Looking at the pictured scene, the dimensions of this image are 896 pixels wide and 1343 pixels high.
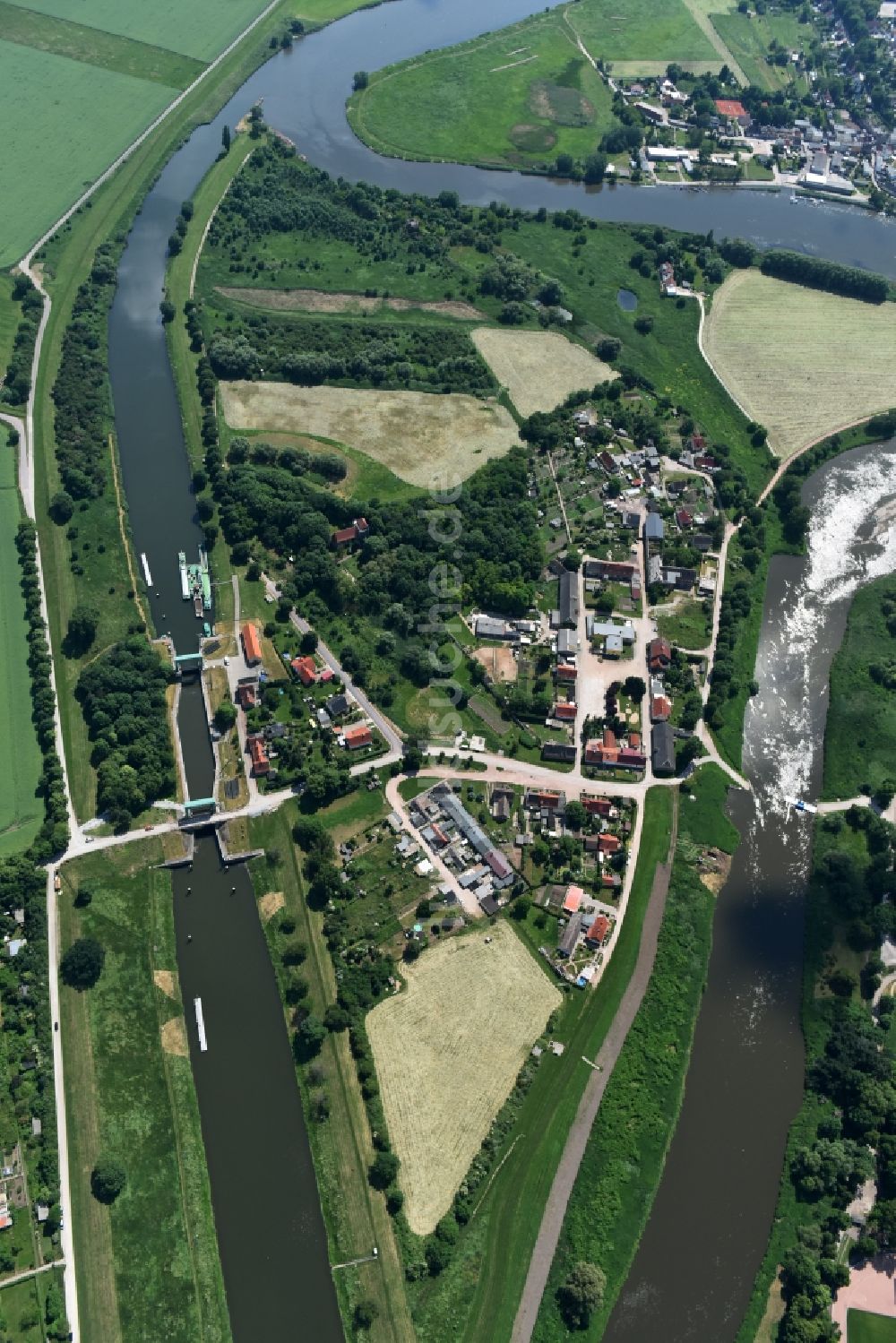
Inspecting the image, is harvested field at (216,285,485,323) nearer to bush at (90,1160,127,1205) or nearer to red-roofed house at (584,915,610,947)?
red-roofed house at (584,915,610,947)

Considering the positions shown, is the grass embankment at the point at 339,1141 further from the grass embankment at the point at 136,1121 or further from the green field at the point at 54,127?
the green field at the point at 54,127

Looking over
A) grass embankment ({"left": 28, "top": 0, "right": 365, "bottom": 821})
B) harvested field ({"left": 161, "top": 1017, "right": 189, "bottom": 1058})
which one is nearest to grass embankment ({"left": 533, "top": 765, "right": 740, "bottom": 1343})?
harvested field ({"left": 161, "top": 1017, "right": 189, "bottom": 1058})

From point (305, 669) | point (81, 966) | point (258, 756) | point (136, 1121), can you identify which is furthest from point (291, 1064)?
point (305, 669)

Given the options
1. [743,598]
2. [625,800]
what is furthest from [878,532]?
[625,800]

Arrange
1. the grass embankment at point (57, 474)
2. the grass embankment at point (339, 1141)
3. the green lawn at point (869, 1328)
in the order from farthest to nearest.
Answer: the grass embankment at point (57, 474) → the grass embankment at point (339, 1141) → the green lawn at point (869, 1328)

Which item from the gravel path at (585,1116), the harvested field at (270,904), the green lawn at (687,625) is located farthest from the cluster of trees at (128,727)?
the green lawn at (687,625)
